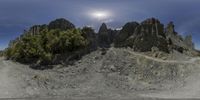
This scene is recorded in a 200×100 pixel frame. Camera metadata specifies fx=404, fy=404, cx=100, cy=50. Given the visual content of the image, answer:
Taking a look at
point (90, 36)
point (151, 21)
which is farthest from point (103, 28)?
point (151, 21)

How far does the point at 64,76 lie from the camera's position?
128 feet

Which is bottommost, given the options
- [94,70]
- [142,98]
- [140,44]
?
[142,98]

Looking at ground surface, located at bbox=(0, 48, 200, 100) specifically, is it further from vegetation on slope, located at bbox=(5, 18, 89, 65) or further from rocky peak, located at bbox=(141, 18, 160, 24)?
rocky peak, located at bbox=(141, 18, 160, 24)

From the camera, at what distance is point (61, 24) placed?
1911 inches

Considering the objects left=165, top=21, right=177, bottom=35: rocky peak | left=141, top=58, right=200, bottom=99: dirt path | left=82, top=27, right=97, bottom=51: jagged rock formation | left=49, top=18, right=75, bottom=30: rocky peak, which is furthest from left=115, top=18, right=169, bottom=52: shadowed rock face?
left=141, top=58, right=200, bottom=99: dirt path

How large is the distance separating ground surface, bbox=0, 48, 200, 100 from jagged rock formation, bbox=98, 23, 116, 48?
500 cm

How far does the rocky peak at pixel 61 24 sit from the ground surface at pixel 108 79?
21.0ft

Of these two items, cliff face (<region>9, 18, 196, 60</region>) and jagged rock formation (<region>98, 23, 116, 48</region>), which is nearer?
cliff face (<region>9, 18, 196, 60</region>)

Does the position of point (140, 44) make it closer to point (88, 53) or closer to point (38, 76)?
point (88, 53)

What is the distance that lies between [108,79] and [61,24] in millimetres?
12946

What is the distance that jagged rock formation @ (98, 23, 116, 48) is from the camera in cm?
A: 4950

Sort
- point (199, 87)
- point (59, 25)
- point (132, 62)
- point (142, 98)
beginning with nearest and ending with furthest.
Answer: point (142, 98), point (199, 87), point (132, 62), point (59, 25)

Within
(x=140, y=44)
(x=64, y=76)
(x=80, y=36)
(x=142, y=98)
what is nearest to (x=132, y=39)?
(x=140, y=44)

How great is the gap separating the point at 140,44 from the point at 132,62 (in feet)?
18.6
